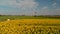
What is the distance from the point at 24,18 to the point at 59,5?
0.91 metres

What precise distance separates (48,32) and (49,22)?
100 centimetres

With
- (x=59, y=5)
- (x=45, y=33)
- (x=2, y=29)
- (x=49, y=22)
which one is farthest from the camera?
(x=49, y=22)

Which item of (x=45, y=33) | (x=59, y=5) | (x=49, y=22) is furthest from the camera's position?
(x=49, y=22)

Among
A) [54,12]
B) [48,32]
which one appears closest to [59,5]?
[54,12]

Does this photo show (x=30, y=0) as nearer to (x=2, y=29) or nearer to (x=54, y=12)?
(x=54, y=12)

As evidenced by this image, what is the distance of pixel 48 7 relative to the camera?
150 inches

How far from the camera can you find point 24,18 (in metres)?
4.21

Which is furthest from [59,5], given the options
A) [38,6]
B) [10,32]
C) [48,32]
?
[10,32]

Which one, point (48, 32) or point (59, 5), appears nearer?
point (48, 32)

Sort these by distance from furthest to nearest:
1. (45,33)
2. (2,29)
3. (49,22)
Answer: (49,22), (2,29), (45,33)

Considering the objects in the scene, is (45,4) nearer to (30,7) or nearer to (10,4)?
(30,7)

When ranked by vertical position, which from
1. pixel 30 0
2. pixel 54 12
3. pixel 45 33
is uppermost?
pixel 30 0

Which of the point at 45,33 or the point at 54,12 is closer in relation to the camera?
the point at 45,33

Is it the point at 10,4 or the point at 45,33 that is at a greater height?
the point at 10,4
